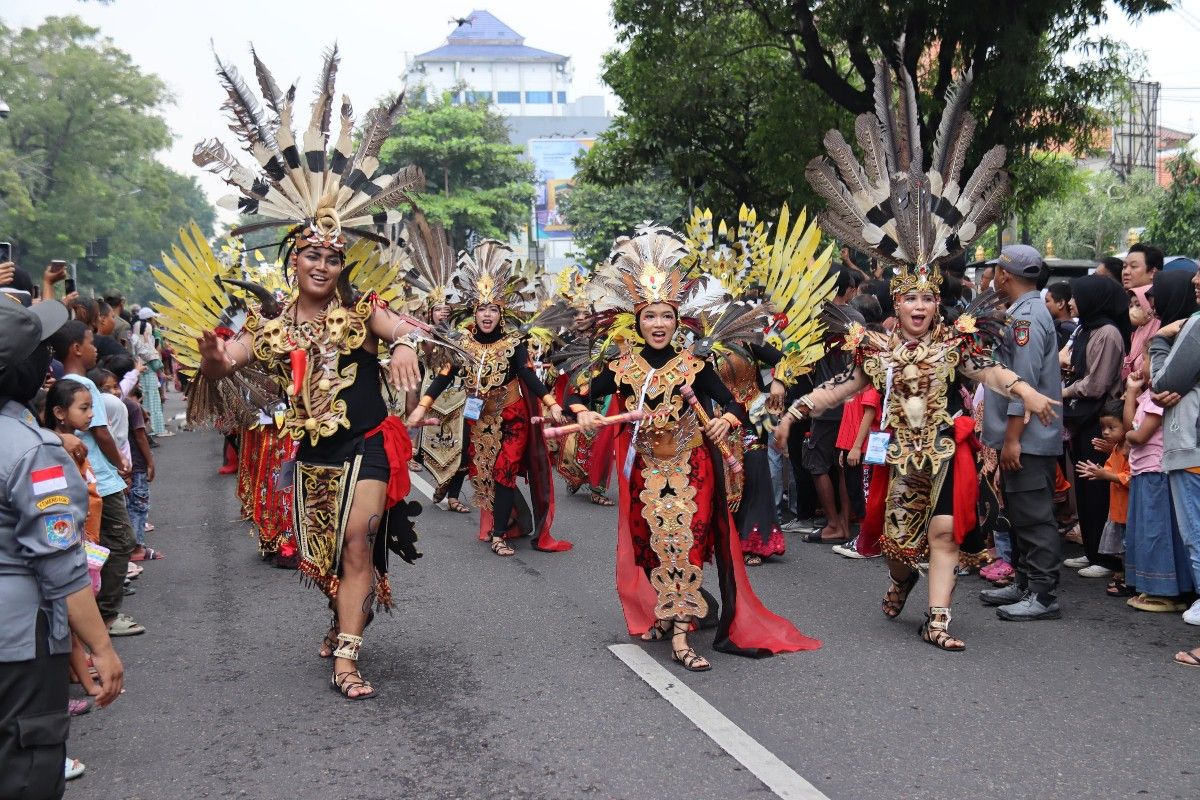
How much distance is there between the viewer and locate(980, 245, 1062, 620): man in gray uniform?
20.7 feet

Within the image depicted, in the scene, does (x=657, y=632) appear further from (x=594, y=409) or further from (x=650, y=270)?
(x=594, y=409)

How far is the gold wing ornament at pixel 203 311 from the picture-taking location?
5949 mm

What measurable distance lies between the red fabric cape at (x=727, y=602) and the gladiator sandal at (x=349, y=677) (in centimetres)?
147

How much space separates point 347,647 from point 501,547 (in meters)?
3.22

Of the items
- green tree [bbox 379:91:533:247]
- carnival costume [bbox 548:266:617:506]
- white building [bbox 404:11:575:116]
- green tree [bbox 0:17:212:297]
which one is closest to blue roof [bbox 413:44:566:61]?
white building [bbox 404:11:575:116]

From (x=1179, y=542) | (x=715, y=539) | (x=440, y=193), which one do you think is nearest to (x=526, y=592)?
(x=715, y=539)

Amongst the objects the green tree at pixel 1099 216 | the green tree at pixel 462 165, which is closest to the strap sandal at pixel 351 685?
the green tree at pixel 1099 216

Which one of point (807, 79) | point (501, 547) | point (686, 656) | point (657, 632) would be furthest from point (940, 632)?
point (807, 79)

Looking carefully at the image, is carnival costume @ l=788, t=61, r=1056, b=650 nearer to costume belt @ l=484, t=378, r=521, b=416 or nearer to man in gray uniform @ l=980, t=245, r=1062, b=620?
man in gray uniform @ l=980, t=245, r=1062, b=620

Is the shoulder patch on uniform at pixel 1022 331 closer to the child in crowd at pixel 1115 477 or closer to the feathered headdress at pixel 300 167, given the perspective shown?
the child in crowd at pixel 1115 477

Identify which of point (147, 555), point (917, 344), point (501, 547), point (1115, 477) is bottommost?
point (147, 555)

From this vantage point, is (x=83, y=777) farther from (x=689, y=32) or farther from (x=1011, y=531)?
(x=689, y=32)

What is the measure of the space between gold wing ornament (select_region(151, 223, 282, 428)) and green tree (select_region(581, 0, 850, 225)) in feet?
30.7

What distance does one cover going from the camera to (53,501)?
288cm
